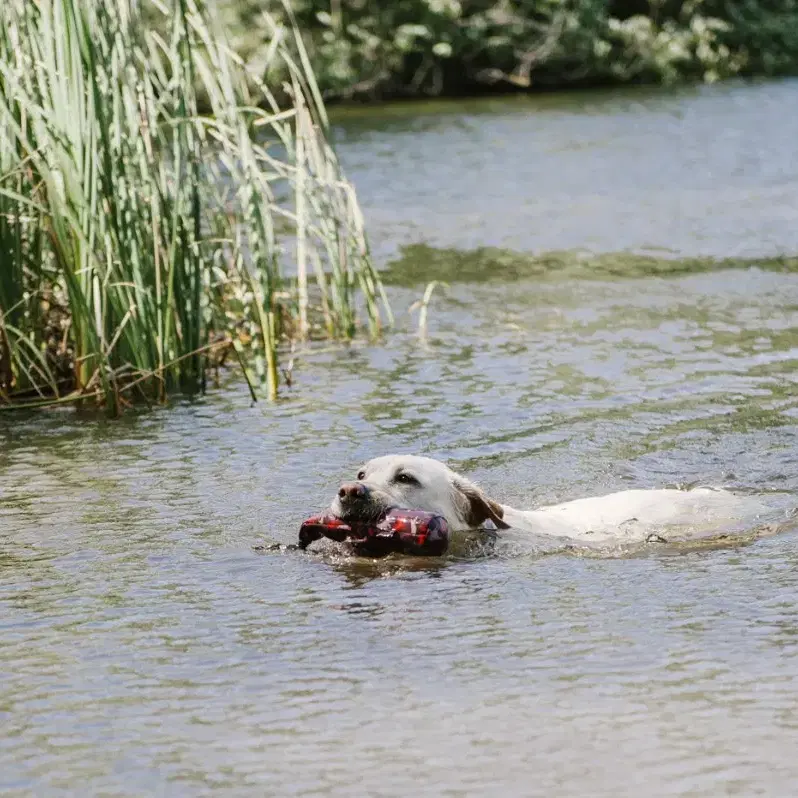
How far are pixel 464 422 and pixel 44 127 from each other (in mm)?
2592

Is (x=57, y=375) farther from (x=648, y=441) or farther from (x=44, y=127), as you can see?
(x=648, y=441)

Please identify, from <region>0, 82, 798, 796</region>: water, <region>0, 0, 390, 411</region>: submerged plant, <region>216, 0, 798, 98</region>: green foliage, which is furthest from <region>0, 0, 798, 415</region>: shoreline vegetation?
<region>216, 0, 798, 98</region>: green foliage

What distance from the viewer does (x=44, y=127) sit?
807cm

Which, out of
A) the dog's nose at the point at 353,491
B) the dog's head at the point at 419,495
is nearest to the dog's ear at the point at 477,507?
the dog's head at the point at 419,495

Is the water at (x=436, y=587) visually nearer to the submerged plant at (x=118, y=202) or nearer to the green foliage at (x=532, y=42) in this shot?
the submerged plant at (x=118, y=202)

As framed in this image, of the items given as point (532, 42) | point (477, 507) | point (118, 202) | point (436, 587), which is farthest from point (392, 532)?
point (532, 42)

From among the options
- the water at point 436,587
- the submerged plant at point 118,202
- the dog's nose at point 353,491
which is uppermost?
the submerged plant at point 118,202

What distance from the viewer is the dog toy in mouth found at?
6.18 meters

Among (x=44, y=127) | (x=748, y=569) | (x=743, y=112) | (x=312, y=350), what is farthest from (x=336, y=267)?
(x=743, y=112)

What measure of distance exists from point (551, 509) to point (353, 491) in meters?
1.13

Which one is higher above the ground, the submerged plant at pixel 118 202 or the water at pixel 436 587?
the submerged plant at pixel 118 202

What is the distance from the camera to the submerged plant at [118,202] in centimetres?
818

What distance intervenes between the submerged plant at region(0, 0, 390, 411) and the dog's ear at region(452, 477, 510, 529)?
253 cm

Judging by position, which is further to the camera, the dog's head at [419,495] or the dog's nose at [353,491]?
the dog's head at [419,495]
